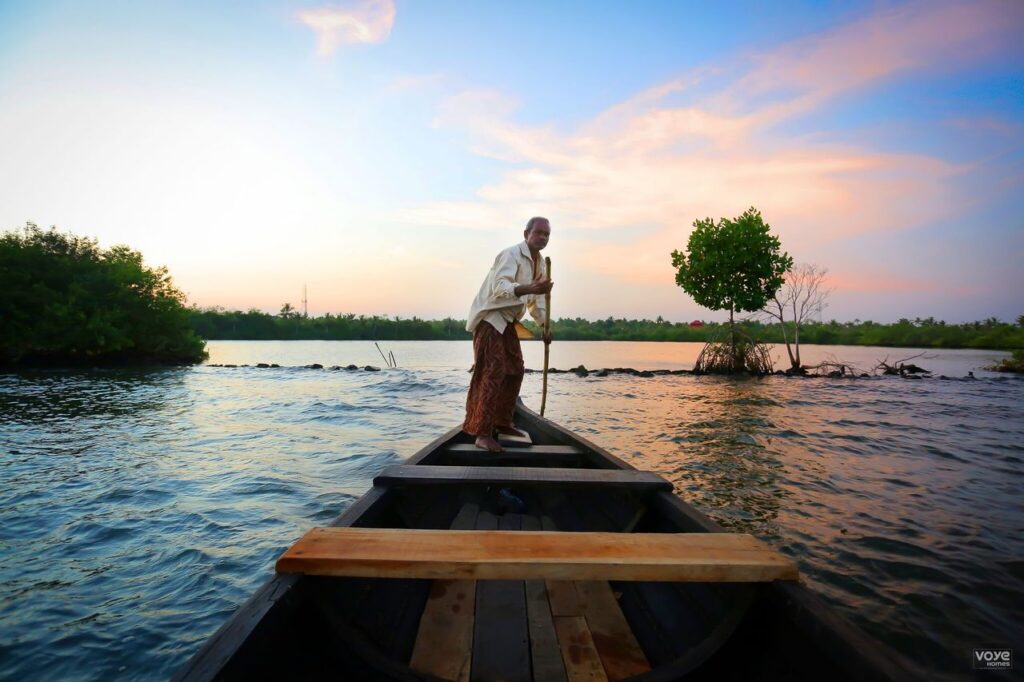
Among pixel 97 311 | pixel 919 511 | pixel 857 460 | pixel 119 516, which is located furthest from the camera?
pixel 97 311

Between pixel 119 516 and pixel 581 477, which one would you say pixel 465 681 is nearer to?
pixel 581 477

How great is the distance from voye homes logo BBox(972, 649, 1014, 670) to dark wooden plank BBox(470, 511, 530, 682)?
2.66 meters

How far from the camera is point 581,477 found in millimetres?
2902

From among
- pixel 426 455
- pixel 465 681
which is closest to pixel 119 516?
pixel 426 455

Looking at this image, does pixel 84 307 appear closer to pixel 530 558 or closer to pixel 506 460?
pixel 506 460

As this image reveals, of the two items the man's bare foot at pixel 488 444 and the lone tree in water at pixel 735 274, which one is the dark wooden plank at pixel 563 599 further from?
the lone tree in water at pixel 735 274

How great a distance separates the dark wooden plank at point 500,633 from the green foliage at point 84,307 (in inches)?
1226

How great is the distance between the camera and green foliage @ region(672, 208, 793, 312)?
23328 mm

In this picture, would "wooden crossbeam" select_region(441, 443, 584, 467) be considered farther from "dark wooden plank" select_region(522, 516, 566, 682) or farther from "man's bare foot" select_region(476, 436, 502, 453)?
"dark wooden plank" select_region(522, 516, 566, 682)

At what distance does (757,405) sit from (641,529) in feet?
42.4

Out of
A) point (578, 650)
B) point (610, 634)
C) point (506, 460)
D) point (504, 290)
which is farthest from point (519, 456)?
point (578, 650)

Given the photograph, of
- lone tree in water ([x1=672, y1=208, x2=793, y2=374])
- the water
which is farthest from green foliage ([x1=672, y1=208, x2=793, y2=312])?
the water

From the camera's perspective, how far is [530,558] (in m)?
1.52

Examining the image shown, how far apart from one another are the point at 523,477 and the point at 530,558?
1.50 m
